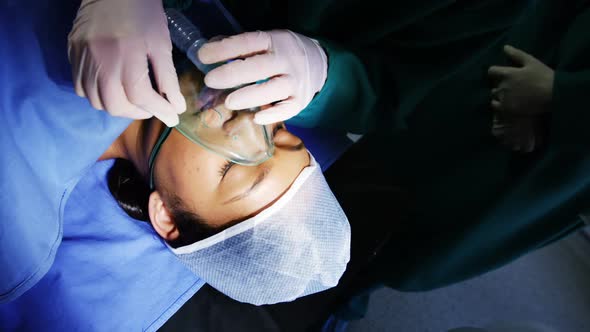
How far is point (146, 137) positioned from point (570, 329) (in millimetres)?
2163

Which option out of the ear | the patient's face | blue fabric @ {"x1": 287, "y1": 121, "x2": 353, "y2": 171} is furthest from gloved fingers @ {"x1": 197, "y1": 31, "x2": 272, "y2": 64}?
blue fabric @ {"x1": 287, "y1": 121, "x2": 353, "y2": 171}

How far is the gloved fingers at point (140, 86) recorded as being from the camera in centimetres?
64

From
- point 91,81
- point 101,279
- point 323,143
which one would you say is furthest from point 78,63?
point 323,143

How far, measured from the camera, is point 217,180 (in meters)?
0.85

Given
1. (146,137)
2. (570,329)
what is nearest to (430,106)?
(146,137)

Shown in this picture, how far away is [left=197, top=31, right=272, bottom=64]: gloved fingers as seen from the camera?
681mm

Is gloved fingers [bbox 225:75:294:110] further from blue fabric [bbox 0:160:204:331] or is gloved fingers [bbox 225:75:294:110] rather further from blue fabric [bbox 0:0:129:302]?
blue fabric [bbox 0:160:204:331]

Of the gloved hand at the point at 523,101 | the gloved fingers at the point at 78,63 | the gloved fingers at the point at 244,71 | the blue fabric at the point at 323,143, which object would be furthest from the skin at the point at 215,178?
the gloved hand at the point at 523,101

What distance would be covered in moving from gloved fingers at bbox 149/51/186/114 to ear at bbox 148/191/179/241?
328 mm

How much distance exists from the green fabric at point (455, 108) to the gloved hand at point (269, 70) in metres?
0.06

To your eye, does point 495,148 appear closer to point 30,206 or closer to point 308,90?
point 308,90

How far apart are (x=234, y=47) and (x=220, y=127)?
18 cm

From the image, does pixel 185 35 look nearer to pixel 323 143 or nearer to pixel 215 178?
pixel 215 178

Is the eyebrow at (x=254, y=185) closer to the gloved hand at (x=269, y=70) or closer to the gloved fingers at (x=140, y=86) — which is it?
the gloved hand at (x=269, y=70)
